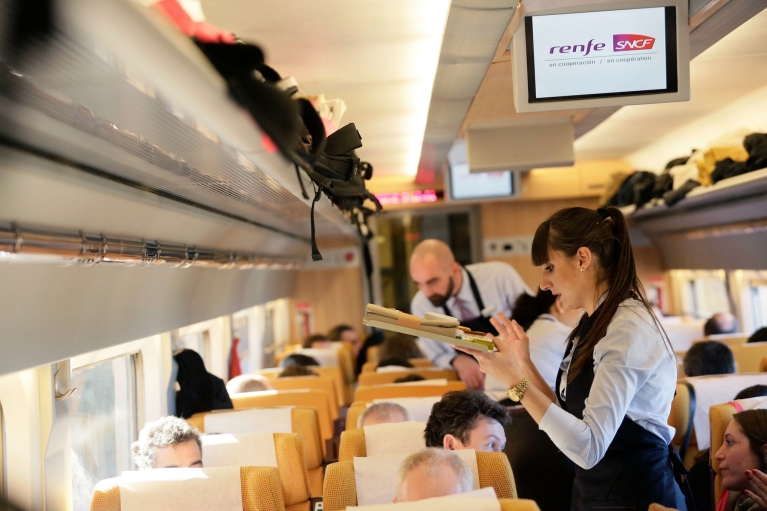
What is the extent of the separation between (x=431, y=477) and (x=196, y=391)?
362 centimetres

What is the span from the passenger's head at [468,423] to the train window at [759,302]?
6261mm

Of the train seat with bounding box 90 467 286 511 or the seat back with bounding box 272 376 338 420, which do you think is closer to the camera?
the train seat with bounding box 90 467 286 511

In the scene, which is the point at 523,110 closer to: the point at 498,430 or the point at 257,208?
the point at 498,430

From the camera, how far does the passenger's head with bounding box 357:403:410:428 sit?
4.44 metres

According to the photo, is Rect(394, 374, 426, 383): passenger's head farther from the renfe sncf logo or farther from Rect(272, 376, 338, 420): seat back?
the renfe sncf logo

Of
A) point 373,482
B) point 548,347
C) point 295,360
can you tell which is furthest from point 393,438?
point 295,360

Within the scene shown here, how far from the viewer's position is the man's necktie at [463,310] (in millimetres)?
6766

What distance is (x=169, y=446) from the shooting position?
3863 millimetres

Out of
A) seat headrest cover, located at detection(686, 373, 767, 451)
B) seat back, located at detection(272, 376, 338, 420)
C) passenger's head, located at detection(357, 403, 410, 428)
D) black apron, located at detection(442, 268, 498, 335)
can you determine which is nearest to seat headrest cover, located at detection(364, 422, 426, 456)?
passenger's head, located at detection(357, 403, 410, 428)

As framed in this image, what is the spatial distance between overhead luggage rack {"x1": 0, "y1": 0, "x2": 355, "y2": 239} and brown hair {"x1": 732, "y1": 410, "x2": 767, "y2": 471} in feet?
7.94

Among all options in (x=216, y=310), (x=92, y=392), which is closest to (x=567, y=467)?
(x=92, y=392)

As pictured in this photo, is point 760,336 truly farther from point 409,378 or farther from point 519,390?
point 519,390

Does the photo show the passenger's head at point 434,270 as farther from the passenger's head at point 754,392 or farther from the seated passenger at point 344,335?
the seated passenger at point 344,335

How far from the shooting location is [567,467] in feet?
14.2
